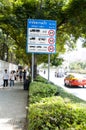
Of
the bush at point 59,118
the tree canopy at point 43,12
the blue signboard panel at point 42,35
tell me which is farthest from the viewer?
the tree canopy at point 43,12

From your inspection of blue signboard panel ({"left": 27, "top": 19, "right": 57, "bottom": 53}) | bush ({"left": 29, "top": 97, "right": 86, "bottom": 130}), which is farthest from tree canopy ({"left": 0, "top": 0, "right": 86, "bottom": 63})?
bush ({"left": 29, "top": 97, "right": 86, "bottom": 130})

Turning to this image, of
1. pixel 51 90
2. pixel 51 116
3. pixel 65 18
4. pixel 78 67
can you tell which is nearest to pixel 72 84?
pixel 65 18

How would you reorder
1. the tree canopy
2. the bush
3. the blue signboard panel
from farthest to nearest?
the tree canopy, the blue signboard panel, the bush

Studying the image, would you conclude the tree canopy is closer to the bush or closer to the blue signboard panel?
the blue signboard panel

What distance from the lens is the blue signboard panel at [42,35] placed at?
1416 centimetres

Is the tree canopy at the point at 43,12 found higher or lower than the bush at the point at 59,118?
higher

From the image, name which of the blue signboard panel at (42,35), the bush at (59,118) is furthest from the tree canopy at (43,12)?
the bush at (59,118)

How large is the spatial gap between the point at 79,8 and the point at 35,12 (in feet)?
9.18

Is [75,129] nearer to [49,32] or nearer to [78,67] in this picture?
[49,32]

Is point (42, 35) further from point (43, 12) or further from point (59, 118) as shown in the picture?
point (59, 118)

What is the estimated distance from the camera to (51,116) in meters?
5.00

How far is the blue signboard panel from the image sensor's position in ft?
46.4

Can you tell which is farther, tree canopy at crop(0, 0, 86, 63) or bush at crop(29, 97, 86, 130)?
tree canopy at crop(0, 0, 86, 63)

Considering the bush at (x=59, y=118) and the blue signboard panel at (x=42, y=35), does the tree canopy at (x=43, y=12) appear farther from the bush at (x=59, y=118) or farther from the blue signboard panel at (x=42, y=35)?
the bush at (x=59, y=118)
